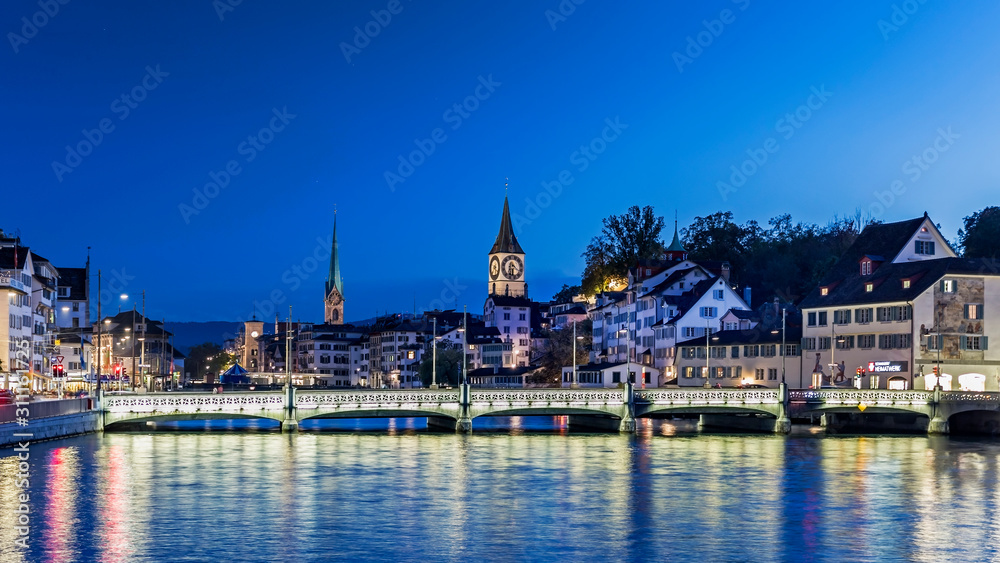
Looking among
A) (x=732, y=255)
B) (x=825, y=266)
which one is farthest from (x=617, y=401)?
(x=732, y=255)

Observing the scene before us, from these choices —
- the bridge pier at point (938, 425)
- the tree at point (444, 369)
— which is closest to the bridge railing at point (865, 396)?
the bridge pier at point (938, 425)

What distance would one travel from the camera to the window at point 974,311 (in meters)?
98.9

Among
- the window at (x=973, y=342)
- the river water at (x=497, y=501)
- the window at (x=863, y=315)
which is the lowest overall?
the river water at (x=497, y=501)

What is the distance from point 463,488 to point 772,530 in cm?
1566

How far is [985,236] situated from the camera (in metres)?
132

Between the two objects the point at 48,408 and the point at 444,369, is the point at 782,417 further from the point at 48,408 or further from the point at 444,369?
the point at 444,369

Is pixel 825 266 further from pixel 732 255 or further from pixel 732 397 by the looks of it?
pixel 732 397

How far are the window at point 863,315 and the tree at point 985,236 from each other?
3007 centimetres

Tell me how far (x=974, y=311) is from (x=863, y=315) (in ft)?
30.3

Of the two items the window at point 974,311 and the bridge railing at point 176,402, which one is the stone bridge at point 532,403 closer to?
the bridge railing at point 176,402

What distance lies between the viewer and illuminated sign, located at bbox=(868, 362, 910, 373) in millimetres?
99000

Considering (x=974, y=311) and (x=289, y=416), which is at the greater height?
(x=974, y=311)

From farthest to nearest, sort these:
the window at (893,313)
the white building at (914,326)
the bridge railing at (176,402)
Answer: the window at (893,313) → the white building at (914,326) → the bridge railing at (176,402)

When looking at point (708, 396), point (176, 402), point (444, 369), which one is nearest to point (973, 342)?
point (708, 396)
